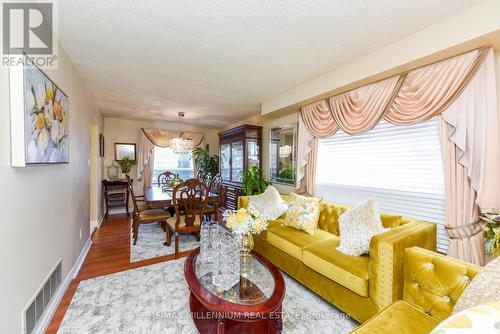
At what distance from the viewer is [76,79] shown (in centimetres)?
260

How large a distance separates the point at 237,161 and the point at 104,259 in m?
2.98

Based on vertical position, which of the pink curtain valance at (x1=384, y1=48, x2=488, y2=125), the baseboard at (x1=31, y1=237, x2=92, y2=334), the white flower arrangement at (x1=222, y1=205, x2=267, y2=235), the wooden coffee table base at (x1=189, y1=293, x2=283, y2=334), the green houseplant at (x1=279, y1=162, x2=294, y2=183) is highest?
the pink curtain valance at (x1=384, y1=48, x2=488, y2=125)

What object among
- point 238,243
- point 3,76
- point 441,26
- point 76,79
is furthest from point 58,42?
point 441,26

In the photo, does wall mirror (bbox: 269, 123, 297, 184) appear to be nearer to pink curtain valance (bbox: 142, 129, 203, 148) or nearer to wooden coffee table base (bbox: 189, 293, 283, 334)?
wooden coffee table base (bbox: 189, 293, 283, 334)

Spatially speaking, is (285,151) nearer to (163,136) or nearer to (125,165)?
(163,136)

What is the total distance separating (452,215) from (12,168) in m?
3.20

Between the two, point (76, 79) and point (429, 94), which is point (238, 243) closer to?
point (429, 94)

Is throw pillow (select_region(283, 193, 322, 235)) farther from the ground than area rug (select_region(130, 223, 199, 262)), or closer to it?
farther from the ground

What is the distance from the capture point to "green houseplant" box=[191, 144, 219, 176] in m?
5.94

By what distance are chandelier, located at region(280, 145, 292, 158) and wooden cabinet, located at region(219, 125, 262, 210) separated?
26.1 inches

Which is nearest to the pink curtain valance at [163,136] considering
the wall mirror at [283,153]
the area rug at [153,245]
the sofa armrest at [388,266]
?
the area rug at [153,245]

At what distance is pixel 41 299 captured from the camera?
1572mm

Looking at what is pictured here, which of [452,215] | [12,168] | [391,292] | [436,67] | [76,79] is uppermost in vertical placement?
[76,79]

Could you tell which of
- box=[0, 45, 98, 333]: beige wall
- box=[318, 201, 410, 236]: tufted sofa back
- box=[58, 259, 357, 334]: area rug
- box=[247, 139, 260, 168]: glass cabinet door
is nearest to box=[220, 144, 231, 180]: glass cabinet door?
box=[247, 139, 260, 168]: glass cabinet door
